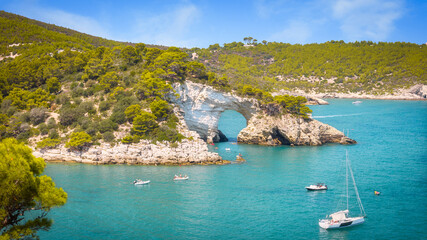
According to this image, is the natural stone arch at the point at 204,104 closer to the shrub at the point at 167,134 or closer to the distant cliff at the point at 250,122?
the distant cliff at the point at 250,122

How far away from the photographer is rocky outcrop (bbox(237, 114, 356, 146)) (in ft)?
231

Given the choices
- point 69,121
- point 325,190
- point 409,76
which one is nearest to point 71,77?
point 69,121

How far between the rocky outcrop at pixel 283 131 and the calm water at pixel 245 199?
7.67m

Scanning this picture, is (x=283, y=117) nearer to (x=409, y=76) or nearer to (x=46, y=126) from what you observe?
(x=46, y=126)

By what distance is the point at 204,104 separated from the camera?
2591 inches

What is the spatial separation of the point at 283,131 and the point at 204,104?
61.4 ft

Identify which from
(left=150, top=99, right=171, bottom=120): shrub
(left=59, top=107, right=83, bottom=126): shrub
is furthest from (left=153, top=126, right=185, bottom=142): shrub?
(left=59, top=107, right=83, bottom=126): shrub

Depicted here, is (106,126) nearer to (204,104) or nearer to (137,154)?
(137,154)

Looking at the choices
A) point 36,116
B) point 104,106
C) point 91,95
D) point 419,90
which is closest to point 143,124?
point 104,106

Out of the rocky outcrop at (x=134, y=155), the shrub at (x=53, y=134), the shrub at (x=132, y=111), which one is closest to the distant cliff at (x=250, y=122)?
the shrub at (x=132, y=111)

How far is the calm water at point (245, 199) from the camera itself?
3125 centimetres

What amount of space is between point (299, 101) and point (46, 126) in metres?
51.4

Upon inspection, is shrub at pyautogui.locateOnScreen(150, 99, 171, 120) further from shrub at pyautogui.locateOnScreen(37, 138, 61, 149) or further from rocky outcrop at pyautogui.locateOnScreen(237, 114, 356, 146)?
rocky outcrop at pyautogui.locateOnScreen(237, 114, 356, 146)

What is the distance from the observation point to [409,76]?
196625 mm
